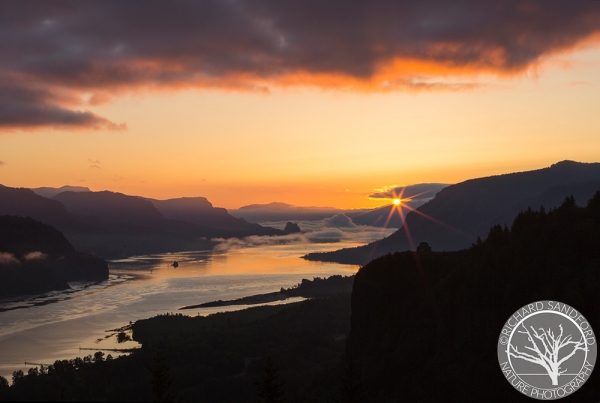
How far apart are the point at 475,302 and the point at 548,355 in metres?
32.5

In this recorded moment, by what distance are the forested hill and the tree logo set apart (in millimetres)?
8618

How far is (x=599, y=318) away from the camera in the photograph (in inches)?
2864

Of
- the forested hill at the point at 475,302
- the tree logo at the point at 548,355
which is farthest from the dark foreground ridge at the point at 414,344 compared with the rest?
the tree logo at the point at 548,355

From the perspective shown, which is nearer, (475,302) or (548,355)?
(548,355)

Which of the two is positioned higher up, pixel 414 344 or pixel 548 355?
pixel 548 355

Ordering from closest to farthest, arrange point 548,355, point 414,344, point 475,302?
1. point 548,355
2. point 475,302
3. point 414,344

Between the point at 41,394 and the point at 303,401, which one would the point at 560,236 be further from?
the point at 41,394

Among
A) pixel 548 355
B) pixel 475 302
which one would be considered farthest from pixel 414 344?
pixel 548 355

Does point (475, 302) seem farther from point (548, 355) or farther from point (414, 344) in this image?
point (548, 355)

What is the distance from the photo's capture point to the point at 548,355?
54.7 meters

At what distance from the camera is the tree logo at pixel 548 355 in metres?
54.9

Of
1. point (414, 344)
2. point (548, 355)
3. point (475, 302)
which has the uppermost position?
point (475, 302)

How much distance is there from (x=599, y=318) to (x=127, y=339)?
118864mm

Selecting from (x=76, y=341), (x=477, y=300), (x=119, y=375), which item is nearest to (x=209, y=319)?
(x=76, y=341)
